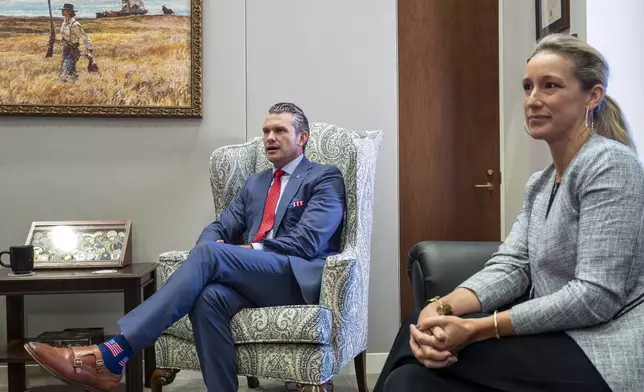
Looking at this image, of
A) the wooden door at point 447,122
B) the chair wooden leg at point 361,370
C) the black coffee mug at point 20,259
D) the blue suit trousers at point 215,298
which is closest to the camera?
the blue suit trousers at point 215,298

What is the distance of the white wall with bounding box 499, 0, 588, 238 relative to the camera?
3.18 meters

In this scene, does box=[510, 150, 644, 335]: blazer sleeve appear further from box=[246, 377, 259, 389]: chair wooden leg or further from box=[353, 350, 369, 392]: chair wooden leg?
box=[246, 377, 259, 389]: chair wooden leg

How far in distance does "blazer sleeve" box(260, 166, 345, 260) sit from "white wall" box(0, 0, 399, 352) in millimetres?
567

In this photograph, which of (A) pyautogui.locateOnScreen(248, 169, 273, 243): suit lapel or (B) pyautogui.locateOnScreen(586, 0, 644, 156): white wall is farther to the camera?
(A) pyautogui.locateOnScreen(248, 169, 273, 243): suit lapel

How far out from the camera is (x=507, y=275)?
5.44ft

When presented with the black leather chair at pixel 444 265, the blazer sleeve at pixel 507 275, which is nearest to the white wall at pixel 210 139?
the black leather chair at pixel 444 265

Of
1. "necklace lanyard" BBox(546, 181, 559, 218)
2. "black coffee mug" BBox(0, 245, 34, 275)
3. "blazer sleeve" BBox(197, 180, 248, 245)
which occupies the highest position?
"necklace lanyard" BBox(546, 181, 559, 218)

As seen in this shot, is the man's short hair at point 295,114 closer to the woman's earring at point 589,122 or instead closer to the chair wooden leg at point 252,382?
the chair wooden leg at point 252,382

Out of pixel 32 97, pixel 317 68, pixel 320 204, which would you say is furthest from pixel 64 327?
pixel 317 68

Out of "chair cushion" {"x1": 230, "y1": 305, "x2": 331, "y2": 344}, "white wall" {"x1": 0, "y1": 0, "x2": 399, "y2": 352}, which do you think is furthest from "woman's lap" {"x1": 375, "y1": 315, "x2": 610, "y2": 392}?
"white wall" {"x1": 0, "y1": 0, "x2": 399, "y2": 352}

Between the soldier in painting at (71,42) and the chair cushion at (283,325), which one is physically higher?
the soldier in painting at (71,42)

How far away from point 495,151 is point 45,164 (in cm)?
233

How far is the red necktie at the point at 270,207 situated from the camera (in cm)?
277

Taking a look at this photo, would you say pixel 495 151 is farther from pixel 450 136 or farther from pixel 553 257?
pixel 553 257
